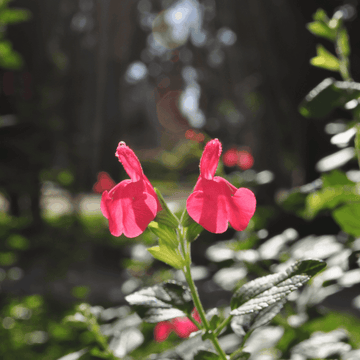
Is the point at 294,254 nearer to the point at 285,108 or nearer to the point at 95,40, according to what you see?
the point at 285,108

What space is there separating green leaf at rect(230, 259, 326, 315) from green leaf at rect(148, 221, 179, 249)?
11 cm

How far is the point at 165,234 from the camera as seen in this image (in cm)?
41

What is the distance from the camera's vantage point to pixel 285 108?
217 centimetres

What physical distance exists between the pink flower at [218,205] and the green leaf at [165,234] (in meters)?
0.05

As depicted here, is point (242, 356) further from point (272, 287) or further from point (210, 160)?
point (210, 160)

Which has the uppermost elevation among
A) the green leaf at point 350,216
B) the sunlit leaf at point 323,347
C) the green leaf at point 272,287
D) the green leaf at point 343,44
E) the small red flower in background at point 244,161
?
the small red flower in background at point 244,161

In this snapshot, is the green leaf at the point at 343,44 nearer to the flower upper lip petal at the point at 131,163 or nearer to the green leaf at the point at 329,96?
the green leaf at the point at 329,96

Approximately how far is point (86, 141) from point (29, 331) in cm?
425

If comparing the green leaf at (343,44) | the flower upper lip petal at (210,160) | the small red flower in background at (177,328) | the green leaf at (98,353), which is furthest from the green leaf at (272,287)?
the small red flower in background at (177,328)

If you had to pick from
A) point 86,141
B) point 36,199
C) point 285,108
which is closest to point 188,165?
point 86,141

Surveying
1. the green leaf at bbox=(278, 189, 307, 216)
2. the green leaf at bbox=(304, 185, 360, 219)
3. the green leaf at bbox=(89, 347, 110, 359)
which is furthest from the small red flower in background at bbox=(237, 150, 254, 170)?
the green leaf at bbox=(89, 347, 110, 359)

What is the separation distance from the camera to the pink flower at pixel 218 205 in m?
0.38

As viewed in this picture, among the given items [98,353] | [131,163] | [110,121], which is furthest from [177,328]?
[110,121]

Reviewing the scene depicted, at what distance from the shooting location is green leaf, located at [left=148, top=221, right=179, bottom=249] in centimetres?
41
